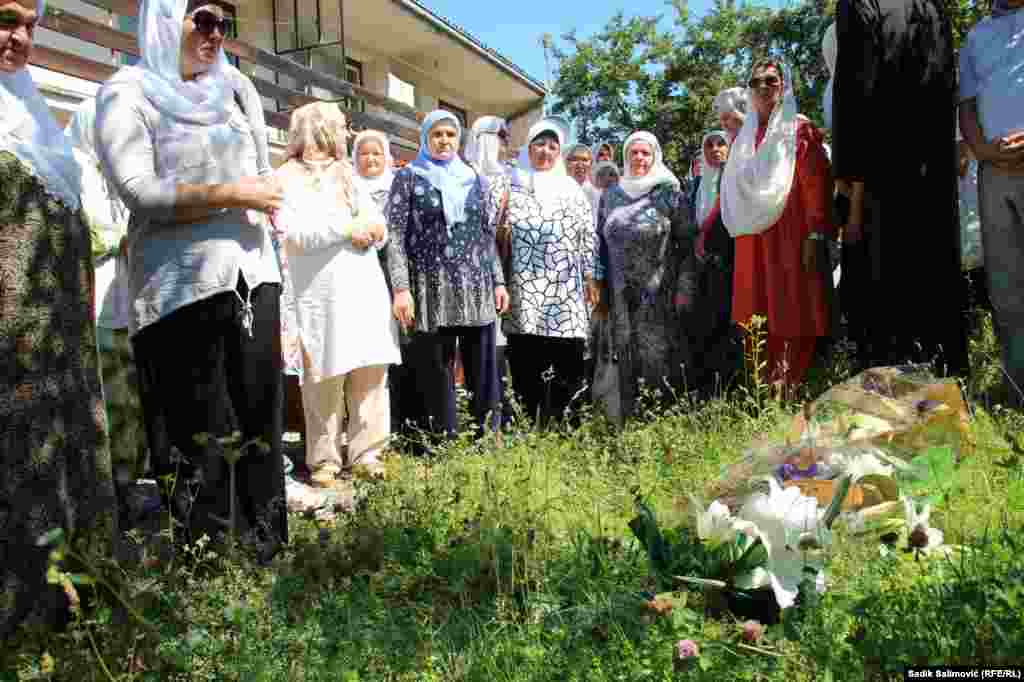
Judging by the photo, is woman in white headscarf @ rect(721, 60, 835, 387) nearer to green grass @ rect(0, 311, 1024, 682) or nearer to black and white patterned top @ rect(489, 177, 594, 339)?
black and white patterned top @ rect(489, 177, 594, 339)

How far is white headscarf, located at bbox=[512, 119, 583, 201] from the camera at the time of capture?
17.2 ft

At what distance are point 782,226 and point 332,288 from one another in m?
2.21

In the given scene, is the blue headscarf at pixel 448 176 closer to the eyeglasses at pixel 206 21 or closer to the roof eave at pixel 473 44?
the eyeglasses at pixel 206 21

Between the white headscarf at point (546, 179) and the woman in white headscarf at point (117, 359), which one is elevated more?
the white headscarf at point (546, 179)

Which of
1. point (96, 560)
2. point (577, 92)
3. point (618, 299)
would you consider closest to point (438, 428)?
point (618, 299)

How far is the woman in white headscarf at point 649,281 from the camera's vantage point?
5.16 metres

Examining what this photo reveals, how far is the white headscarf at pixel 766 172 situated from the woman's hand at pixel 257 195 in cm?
252

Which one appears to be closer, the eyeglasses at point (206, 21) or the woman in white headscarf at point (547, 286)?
the eyeglasses at point (206, 21)

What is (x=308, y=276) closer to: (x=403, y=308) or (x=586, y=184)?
(x=403, y=308)

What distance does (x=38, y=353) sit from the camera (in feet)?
7.55

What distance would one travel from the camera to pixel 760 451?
2.93m

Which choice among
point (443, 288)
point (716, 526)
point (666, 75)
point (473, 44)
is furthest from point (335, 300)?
point (666, 75)

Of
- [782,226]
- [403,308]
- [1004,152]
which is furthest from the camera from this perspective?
[403,308]

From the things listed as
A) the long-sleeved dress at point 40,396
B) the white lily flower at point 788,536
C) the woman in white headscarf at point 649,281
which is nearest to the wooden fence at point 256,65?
the woman in white headscarf at point 649,281
